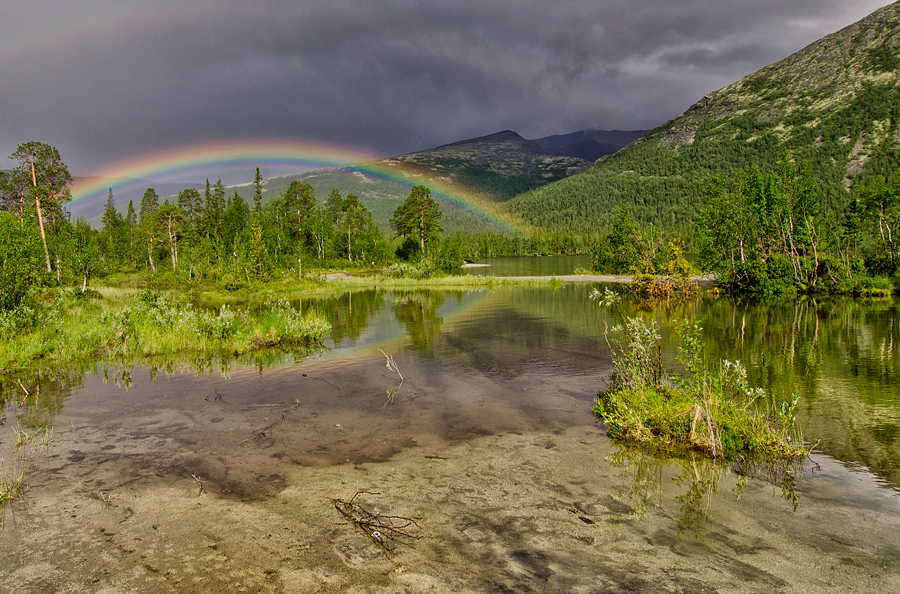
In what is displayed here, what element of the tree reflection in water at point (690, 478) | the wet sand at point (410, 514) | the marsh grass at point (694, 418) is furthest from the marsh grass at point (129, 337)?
the tree reflection in water at point (690, 478)

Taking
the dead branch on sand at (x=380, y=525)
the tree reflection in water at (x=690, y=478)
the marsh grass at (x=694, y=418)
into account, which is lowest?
the tree reflection in water at (x=690, y=478)

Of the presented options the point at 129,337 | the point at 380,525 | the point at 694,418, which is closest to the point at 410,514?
the point at 380,525

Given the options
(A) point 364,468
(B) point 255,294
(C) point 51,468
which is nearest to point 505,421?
(A) point 364,468

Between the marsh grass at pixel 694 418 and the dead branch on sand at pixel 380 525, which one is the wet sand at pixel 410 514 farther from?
the marsh grass at pixel 694 418

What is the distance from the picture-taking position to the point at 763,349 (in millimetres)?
18875

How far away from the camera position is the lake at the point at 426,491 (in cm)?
579

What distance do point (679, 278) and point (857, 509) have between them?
38419mm

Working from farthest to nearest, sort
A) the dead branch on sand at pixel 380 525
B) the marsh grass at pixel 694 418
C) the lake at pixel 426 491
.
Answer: the marsh grass at pixel 694 418
the dead branch on sand at pixel 380 525
the lake at pixel 426 491

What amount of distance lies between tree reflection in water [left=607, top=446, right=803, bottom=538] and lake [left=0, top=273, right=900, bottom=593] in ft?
0.14

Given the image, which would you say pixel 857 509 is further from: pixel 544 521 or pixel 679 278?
pixel 679 278

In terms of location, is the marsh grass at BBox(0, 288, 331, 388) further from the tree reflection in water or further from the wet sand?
the tree reflection in water

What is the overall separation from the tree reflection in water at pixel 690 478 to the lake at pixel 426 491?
43 mm

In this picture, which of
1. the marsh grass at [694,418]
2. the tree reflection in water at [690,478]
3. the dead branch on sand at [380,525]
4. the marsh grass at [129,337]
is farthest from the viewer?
the marsh grass at [129,337]

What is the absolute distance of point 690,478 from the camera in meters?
8.25
